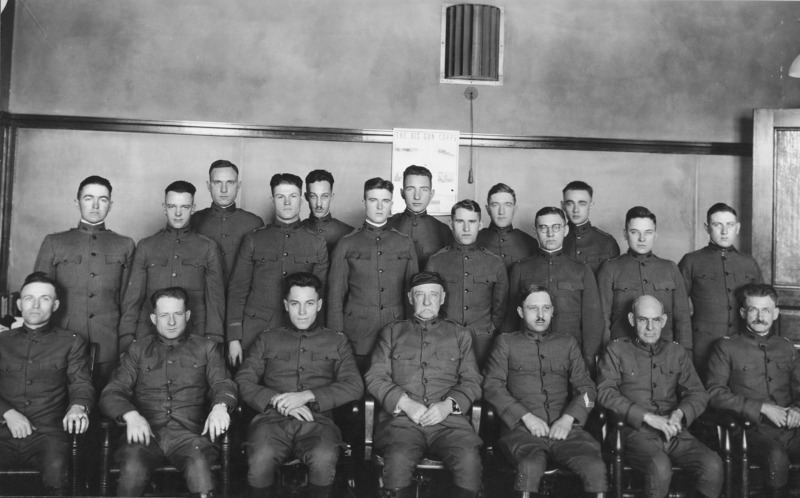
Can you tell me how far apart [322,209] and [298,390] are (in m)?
1.25

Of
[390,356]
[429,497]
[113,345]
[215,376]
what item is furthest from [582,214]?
[113,345]

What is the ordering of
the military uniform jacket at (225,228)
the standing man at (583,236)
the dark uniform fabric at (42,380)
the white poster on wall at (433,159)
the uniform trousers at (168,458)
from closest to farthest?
the uniform trousers at (168,458) < the dark uniform fabric at (42,380) < the military uniform jacket at (225,228) < the standing man at (583,236) < the white poster on wall at (433,159)

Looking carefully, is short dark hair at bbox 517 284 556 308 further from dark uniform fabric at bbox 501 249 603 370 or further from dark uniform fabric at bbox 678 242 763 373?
dark uniform fabric at bbox 678 242 763 373

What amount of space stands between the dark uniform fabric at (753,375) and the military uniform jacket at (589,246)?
0.95 m

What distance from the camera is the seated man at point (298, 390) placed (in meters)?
3.39

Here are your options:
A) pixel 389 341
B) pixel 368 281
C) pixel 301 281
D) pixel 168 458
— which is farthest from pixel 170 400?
pixel 368 281

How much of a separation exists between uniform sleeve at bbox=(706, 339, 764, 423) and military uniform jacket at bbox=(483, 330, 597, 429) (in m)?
0.69

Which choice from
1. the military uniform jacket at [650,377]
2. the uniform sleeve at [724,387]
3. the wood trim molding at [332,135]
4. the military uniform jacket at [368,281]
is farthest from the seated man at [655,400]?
the wood trim molding at [332,135]

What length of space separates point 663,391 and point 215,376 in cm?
235

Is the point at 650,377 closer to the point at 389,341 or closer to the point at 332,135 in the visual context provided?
the point at 389,341

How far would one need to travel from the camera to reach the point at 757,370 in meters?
3.95

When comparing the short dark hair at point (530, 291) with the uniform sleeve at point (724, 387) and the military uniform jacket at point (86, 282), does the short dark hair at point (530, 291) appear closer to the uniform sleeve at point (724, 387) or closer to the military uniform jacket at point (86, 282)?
the uniform sleeve at point (724, 387)

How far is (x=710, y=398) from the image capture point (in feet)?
12.7

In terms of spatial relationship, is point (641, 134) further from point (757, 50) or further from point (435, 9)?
point (435, 9)
